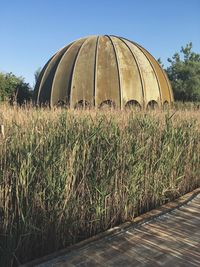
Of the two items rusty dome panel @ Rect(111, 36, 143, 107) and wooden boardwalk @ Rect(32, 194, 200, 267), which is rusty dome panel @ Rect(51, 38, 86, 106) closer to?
rusty dome panel @ Rect(111, 36, 143, 107)

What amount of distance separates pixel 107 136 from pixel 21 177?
5.14ft

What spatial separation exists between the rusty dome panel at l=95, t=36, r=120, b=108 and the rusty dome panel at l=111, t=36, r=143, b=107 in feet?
0.80

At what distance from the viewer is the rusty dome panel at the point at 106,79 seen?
1680 centimetres

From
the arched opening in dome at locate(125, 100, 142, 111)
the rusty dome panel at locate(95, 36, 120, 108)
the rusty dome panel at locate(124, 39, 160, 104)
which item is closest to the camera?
the arched opening in dome at locate(125, 100, 142, 111)

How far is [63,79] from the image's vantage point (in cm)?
1755

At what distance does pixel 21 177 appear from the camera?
3.17 meters

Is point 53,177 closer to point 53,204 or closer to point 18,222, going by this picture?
point 53,204

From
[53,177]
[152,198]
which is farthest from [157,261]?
[152,198]

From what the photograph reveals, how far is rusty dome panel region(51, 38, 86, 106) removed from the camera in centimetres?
1725

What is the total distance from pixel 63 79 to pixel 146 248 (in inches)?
585

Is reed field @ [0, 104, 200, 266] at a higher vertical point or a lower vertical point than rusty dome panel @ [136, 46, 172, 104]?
lower

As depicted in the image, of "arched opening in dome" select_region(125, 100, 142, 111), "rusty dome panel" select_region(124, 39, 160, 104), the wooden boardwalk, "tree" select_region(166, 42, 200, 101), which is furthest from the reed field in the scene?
"tree" select_region(166, 42, 200, 101)

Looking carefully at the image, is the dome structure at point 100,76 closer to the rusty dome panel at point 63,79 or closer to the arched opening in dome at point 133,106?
the rusty dome panel at point 63,79

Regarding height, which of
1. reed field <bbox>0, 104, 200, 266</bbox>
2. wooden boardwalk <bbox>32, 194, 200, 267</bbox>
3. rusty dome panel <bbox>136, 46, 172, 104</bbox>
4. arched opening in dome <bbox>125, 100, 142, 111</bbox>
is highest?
rusty dome panel <bbox>136, 46, 172, 104</bbox>
